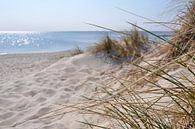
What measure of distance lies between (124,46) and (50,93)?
1.81 m

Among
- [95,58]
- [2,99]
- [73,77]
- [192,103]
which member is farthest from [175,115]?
[95,58]

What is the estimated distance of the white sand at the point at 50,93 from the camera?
8.46 feet

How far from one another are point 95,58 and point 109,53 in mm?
220

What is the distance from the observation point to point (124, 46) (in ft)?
16.6

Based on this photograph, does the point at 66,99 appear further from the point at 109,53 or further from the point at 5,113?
the point at 109,53

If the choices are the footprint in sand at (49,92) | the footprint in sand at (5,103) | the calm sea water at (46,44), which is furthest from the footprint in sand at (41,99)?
the calm sea water at (46,44)

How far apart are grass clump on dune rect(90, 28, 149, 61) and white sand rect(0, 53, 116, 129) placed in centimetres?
20

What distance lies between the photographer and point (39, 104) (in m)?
3.18

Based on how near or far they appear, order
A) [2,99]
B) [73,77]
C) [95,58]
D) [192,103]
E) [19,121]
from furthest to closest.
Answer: [95,58] → [73,77] → [2,99] → [19,121] → [192,103]

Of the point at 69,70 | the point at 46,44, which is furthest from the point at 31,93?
the point at 46,44

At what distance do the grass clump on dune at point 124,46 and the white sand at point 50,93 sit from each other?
0.66 ft

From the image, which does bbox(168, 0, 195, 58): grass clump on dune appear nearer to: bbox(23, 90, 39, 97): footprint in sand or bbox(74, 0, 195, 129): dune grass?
bbox(74, 0, 195, 129): dune grass

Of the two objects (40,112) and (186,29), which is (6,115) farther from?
(186,29)

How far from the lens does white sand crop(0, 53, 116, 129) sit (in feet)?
8.46
